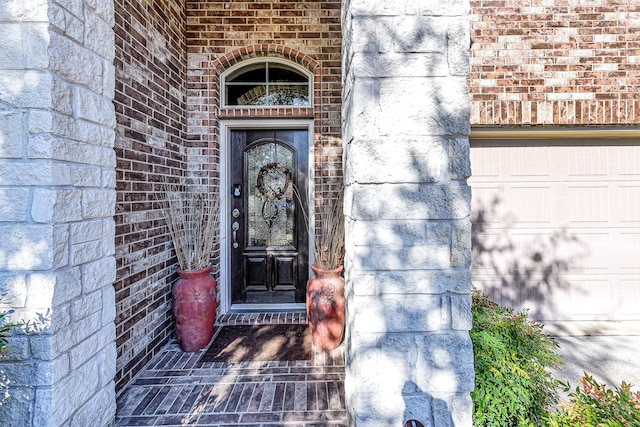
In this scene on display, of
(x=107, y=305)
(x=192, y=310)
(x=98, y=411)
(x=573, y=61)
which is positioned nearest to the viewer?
(x=98, y=411)

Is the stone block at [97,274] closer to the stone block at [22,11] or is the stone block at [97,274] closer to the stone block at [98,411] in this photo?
the stone block at [98,411]

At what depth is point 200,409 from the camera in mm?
1960

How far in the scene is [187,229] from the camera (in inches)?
116

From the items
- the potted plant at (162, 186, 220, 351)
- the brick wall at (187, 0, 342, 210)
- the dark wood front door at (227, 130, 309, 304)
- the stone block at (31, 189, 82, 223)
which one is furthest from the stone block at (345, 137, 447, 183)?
the dark wood front door at (227, 130, 309, 304)

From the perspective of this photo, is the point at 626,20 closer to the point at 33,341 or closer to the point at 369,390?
the point at 369,390

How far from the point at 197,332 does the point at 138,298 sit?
1.89 ft

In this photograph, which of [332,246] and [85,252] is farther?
[332,246]

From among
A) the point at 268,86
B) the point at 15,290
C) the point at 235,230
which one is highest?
the point at 268,86

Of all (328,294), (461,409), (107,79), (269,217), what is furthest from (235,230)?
(461,409)

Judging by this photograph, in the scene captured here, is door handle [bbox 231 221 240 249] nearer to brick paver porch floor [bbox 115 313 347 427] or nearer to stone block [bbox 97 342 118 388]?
brick paver porch floor [bbox 115 313 347 427]

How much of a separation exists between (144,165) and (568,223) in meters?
4.12

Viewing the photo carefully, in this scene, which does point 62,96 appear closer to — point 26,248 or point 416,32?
point 26,248

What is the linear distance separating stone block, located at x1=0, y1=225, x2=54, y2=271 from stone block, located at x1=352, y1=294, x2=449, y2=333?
135 cm

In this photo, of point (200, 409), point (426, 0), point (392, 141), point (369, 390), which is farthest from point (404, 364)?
point (426, 0)
